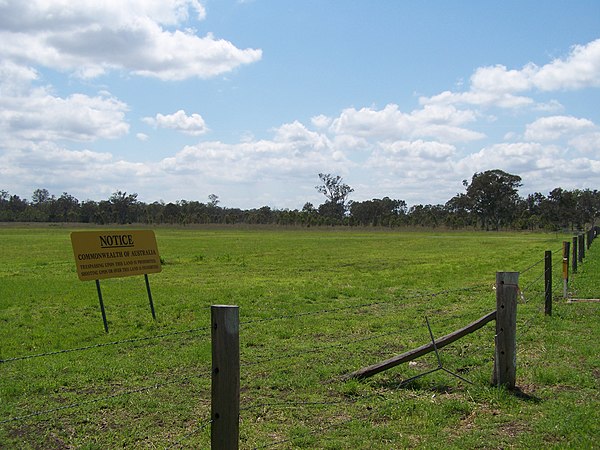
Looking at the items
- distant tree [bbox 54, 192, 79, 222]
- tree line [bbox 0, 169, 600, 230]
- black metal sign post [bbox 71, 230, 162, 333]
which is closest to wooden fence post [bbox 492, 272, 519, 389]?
black metal sign post [bbox 71, 230, 162, 333]

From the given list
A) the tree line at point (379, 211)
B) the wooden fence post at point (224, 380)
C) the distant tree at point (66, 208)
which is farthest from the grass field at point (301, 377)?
the distant tree at point (66, 208)

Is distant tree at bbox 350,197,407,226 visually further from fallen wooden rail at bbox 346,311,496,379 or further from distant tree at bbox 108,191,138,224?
fallen wooden rail at bbox 346,311,496,379

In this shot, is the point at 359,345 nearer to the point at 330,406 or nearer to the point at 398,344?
the point at 398,344

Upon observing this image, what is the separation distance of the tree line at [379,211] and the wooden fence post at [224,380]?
11296cm

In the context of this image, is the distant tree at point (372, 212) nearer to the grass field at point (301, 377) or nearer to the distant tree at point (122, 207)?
the distant tree at point (122, 207)

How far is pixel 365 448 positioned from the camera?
5234mm

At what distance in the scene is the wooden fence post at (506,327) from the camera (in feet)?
21.7

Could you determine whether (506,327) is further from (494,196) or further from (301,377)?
(494,196)

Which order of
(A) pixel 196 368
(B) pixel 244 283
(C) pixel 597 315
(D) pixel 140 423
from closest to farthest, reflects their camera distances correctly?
(D) pixel 140 423
(A) pixel 196 368
(C) pixel 597 315
(B) pixel 244 283

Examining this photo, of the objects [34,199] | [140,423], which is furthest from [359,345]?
[34,199]

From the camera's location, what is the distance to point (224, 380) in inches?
159

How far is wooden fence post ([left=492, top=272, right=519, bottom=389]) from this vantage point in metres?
6.63

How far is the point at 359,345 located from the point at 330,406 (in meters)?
3.20

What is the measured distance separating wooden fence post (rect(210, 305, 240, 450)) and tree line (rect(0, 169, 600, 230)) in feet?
371
